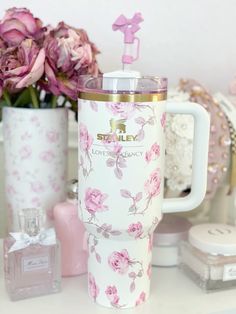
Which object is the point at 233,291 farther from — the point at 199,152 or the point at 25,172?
the point at 25,172

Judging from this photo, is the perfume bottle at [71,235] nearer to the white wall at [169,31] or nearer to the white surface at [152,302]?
the white surface at [152,302]

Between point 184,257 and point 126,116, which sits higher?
point 126,116

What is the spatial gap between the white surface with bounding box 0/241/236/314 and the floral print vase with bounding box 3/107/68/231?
0.11 meters

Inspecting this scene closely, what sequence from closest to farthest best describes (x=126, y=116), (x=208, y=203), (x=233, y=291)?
(x=126, y=116)
(x=233, y=291)
(x=208, y=203)

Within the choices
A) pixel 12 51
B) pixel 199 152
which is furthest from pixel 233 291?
pixel 12 51

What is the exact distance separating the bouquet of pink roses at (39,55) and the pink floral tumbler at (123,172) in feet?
0.27

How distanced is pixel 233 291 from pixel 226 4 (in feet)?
1.86

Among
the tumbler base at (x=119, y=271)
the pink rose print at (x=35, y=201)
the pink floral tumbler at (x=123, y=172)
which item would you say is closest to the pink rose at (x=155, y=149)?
the pink floral tumbler at (x=123, y=172)

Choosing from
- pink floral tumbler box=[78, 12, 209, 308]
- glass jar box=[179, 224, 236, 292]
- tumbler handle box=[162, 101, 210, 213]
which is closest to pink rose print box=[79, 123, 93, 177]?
pink floral tumbler box=[78, 12, 209, 308]

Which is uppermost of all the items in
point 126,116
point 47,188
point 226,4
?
point 226,4

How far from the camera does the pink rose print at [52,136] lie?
2.13ft

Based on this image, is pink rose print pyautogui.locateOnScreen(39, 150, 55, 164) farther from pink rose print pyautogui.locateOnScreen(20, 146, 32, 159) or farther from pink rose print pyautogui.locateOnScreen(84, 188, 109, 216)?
pink rose print pyautogui.locateOnScreen(84, 188, 109, 216)

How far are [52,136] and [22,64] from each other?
0.11 m

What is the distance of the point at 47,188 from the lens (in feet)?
2.17
